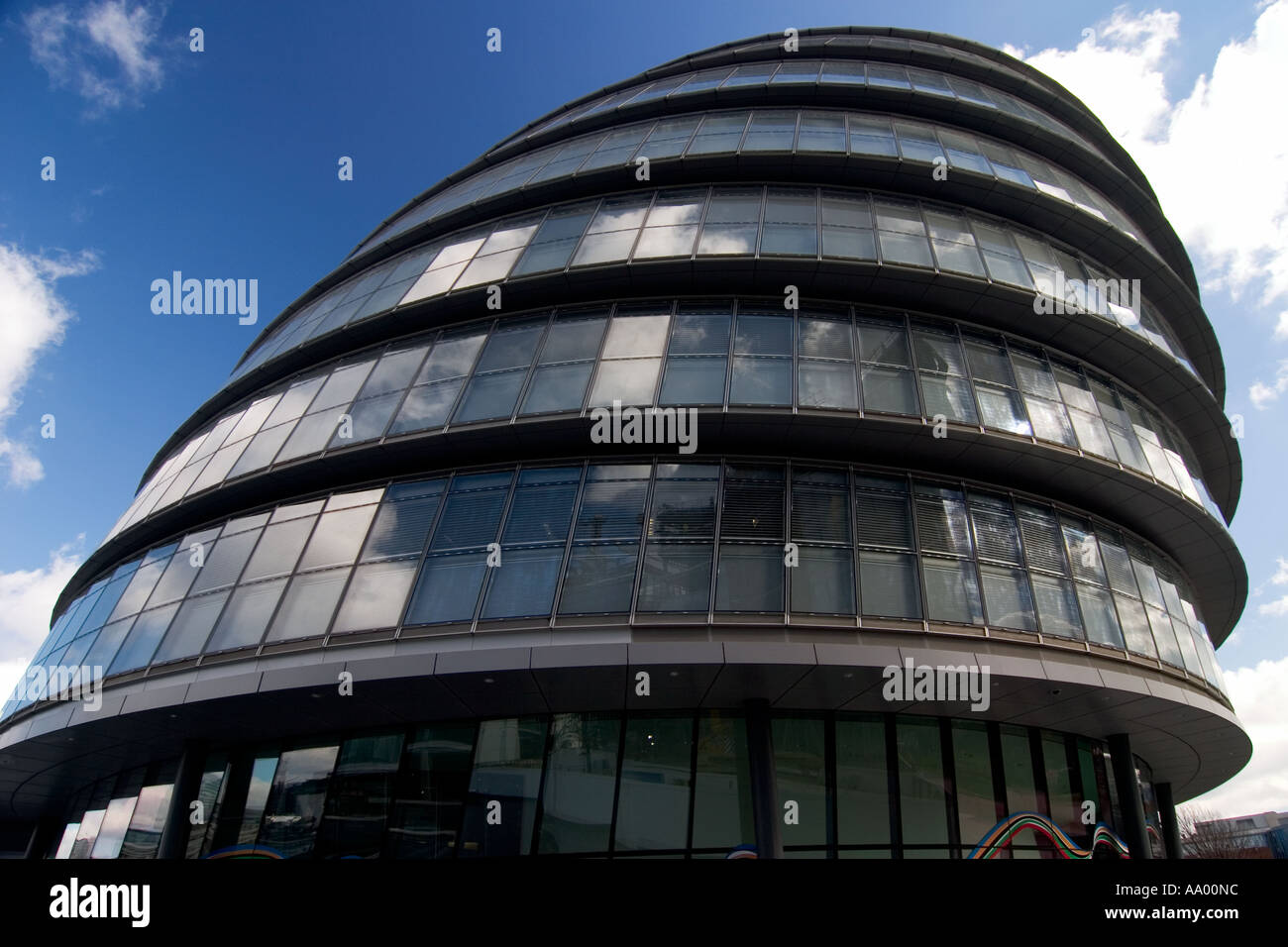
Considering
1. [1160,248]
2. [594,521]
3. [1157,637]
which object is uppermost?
[1160,248]

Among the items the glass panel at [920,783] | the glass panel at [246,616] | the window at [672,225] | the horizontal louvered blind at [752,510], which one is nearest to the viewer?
the glass panel at [920,783]

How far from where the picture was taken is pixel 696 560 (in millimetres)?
12828

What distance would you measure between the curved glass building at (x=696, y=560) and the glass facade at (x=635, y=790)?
0.22ft

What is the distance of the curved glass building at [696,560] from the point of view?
1230cm

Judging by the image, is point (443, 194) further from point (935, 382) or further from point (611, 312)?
point (935, 382)

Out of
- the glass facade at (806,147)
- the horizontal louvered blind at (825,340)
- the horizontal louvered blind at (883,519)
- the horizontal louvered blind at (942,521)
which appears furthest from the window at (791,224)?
the horizontal louvered blind at (942,521)

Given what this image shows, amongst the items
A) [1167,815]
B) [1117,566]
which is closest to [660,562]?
[1117,566]

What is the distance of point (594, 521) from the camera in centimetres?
1352

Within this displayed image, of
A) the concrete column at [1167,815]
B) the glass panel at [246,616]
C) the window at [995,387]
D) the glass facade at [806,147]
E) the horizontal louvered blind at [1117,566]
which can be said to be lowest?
the concrete column at [1167,815]

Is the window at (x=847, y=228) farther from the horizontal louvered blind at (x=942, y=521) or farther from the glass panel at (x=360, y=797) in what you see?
the glass panel at (x=360, y=797)

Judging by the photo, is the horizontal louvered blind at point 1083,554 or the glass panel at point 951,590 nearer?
the glass panel at point 951,590
